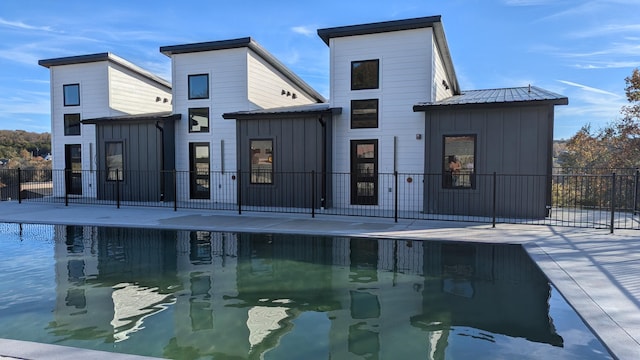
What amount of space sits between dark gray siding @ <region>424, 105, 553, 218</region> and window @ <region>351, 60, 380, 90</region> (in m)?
1.86

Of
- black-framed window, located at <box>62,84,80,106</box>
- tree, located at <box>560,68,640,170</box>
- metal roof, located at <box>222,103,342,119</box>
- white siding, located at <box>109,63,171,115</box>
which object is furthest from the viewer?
tree, located at <box>560,68,640,170</box>

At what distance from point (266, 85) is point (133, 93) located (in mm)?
5942

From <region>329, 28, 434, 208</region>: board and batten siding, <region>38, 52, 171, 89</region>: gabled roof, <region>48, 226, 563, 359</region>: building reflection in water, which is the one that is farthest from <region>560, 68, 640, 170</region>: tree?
<region>38, 52, 171, 89</region>: gabled roof

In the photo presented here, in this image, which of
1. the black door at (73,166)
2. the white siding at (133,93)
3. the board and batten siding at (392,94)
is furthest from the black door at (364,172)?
the black door at (73,166)

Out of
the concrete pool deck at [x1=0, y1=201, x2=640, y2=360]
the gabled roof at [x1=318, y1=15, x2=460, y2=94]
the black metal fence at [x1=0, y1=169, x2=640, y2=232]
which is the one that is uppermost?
the gabled roof at [x1=318, y1=15, x2=460, y2=94]

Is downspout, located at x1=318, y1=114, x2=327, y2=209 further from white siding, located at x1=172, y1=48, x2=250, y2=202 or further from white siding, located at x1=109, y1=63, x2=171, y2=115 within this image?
white siding, located at x1=109, y1=63, x2=171, y2=115

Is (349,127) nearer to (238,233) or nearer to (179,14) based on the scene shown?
(238,233)

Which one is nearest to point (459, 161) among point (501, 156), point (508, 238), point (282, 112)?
point (501, 156)

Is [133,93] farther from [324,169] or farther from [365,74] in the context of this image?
[365,74]

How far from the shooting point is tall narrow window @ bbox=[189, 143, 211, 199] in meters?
13.5

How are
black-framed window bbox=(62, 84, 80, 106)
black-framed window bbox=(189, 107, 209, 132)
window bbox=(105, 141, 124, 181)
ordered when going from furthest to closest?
black-framed window bbox=(62, 84, 80, 106), window bbox=(105, 141, 124, 181), black-framed window bbox=(189, 107, 209, 132)

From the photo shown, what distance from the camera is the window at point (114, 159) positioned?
13867 mm

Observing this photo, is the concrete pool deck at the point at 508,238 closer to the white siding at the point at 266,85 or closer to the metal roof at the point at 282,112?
the metal roof at the point at 282,112

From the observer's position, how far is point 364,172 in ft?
37.8
